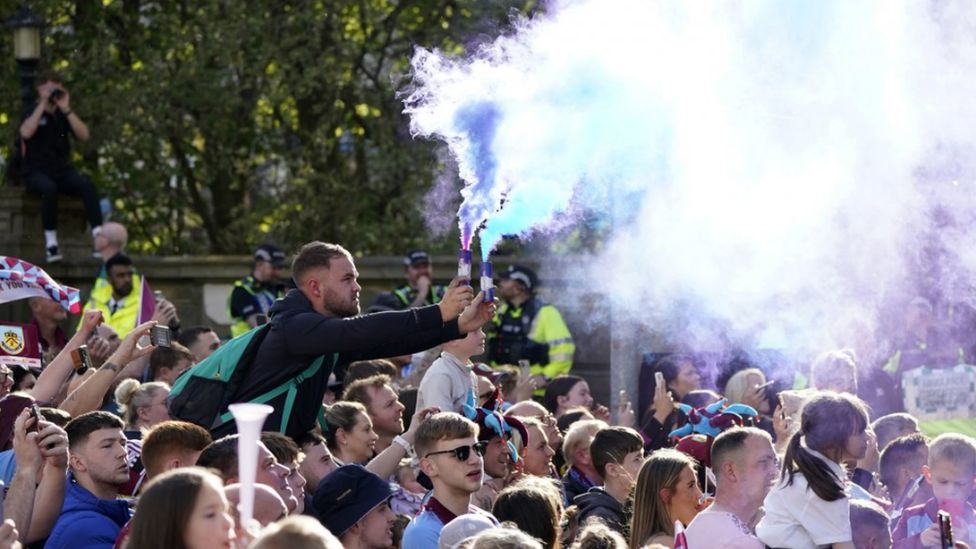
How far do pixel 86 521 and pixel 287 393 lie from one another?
4.54 feet

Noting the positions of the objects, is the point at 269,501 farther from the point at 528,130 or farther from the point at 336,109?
the point at 336,109

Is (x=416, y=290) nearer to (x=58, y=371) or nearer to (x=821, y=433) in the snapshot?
(x=58, y=371)

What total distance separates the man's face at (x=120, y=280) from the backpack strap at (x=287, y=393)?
19.2 ft

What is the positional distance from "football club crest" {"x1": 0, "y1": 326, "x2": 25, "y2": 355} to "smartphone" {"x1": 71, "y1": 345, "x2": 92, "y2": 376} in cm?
85

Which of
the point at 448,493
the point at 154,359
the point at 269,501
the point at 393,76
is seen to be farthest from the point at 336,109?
the point at 269,501

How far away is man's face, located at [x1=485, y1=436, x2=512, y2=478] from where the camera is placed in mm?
8594

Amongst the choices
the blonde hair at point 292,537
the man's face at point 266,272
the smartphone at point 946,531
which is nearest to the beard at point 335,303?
the smartphone at point 946,531

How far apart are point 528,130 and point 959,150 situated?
482cm

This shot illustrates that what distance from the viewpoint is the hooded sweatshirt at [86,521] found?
6641 mm

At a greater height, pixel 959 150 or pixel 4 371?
pixel 959 150

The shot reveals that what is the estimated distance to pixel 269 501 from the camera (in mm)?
5734

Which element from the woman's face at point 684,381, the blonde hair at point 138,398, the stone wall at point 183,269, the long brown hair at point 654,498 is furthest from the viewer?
the stone wall at point 183,269

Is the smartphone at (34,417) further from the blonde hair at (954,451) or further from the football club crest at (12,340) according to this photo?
the blonde hair at (954,451)

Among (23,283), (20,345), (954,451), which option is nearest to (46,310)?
(23,283)
